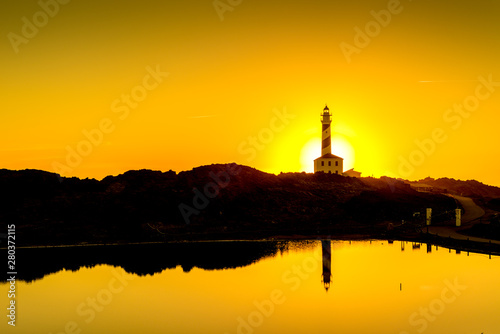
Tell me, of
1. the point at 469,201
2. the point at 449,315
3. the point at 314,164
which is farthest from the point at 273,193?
the point at 449,315

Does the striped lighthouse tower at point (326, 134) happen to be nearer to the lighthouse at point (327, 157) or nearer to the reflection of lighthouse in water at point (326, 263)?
the lighthouse at point (327, 157)

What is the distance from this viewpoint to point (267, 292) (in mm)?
60562

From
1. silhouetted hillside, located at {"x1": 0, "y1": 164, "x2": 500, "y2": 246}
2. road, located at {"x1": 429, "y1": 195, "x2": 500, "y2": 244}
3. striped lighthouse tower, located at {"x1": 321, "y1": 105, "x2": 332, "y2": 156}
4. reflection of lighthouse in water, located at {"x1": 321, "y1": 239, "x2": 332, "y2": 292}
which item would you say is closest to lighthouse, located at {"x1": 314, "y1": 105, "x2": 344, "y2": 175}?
striped lighthouse tower, located at {"x1": 321, "y1": 105, "x2": 332, "y2": 156}

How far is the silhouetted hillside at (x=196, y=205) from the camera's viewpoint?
99688mm

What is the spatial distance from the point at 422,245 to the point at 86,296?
4588 cm

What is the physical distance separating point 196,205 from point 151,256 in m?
30.5

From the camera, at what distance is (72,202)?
112 m

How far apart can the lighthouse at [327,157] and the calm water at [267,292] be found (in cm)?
5409

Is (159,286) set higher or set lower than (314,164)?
lower

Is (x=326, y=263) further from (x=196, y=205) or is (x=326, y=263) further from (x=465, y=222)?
(x=196, y=205)

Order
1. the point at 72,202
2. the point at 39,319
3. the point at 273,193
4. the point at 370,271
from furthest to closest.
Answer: the point at 273,193, the point at 72,202, the point at 370,271, the point at 39,319

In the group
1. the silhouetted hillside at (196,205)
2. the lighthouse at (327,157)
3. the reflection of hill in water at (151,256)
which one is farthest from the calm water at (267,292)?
the lighthouse at (327,157)

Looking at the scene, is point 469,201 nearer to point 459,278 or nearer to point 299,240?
point 299,240

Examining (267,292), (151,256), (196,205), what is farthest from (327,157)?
(267,292)
